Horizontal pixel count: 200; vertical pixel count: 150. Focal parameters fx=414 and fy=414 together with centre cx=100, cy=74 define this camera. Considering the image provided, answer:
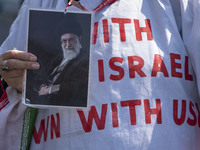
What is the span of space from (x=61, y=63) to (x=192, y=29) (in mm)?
485

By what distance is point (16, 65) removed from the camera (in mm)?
1305

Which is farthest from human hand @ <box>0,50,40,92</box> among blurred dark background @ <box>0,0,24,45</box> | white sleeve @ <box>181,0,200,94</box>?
blurred dark background @ <box>0,0,24,45</box>

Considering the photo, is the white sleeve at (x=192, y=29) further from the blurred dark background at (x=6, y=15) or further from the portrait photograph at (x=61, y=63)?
the blurred dark background at (x=6, y=15)

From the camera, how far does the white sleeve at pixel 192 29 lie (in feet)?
4.58

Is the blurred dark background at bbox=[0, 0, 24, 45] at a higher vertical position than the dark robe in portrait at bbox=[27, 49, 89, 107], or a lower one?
higher

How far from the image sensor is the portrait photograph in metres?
1.26

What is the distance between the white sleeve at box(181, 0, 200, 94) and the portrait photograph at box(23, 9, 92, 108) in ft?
1.24

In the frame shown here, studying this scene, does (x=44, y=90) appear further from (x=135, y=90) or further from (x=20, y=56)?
(x=135, y=90)

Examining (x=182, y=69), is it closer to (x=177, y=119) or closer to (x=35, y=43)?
(x=177, y=119)

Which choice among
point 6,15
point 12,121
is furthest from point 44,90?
point 6,15

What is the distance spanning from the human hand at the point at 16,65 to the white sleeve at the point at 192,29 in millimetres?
528

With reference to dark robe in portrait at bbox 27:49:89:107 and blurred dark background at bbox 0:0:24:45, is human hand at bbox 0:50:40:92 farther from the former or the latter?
blurred dark background at bbox 0:0:24:45

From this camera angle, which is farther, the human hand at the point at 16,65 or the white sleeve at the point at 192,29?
the white sleeve at the point at 192,29

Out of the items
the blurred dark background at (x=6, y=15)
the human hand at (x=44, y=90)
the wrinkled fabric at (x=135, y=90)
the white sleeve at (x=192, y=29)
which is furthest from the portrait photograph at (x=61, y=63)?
the blurred dark background at (x=6, y=15)
